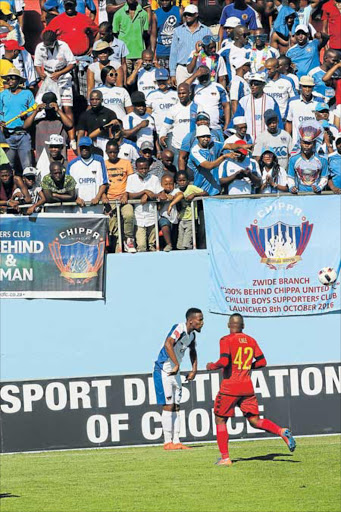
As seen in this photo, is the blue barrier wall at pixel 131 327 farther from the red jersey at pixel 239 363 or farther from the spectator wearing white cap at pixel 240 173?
the red jersey at pixel 239 363

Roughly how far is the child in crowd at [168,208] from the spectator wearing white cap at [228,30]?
11.5ft

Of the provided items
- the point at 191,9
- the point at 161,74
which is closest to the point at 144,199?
the point at 161,74

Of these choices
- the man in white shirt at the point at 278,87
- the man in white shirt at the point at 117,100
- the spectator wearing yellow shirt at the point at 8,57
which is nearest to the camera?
the man in white shirt at the point at 117,100

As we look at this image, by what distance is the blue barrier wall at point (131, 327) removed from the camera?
17031mm

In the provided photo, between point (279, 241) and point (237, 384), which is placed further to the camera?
point (279, 241)

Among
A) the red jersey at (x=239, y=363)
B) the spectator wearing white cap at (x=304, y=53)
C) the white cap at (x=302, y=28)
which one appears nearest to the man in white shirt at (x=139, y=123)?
the spectator wearing white cap at (x=304, y=53)

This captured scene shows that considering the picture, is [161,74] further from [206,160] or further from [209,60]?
[206,160]

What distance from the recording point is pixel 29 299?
1720 centimetres

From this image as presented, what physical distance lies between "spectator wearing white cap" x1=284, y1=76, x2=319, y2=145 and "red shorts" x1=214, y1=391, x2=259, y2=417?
488cm

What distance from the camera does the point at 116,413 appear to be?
16875 mm

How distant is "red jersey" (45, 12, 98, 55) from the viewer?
64.5 ft

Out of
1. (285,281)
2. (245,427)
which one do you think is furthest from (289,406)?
(285,281)

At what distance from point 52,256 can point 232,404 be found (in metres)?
4.05

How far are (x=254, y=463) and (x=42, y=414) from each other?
3.51 metres
